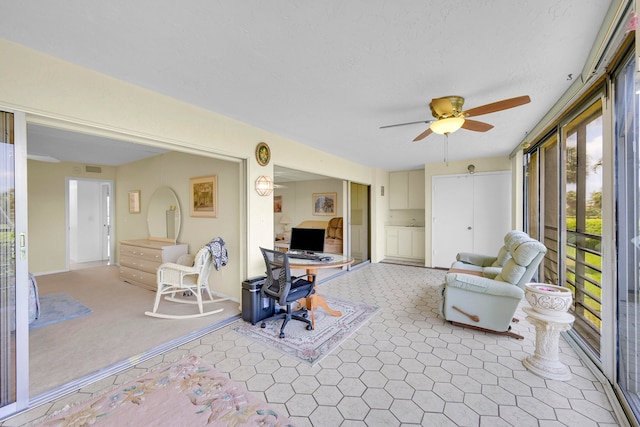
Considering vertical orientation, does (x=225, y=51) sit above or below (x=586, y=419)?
above

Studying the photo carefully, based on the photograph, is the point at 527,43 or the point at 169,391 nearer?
the point at 527,43

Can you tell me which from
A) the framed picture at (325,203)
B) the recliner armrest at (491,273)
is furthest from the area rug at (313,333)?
the framed picture at (325,203)

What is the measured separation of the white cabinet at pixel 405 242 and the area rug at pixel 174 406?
18.2ft

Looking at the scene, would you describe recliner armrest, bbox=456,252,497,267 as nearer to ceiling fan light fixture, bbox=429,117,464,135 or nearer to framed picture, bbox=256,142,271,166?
ceiling fan light fixture, bbox=429,117,464,135

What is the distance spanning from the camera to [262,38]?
1.62m

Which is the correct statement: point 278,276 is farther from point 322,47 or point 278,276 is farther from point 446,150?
point 446,150

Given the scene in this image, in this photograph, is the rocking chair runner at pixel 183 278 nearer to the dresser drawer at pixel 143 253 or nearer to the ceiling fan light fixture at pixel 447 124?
the dresser drawer at pixel 143 253

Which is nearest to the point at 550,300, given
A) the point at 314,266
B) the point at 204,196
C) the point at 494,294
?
the point at 494,294

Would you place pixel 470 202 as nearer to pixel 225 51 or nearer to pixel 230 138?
pixel 230 138

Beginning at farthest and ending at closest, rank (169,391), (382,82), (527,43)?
(382,82)
(169,391)
(527,43)

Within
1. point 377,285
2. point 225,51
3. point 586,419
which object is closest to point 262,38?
point 225,51

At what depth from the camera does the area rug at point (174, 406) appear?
63.6 inches

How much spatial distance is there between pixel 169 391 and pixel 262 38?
2.56 metres

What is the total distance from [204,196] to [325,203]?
13.1ft
